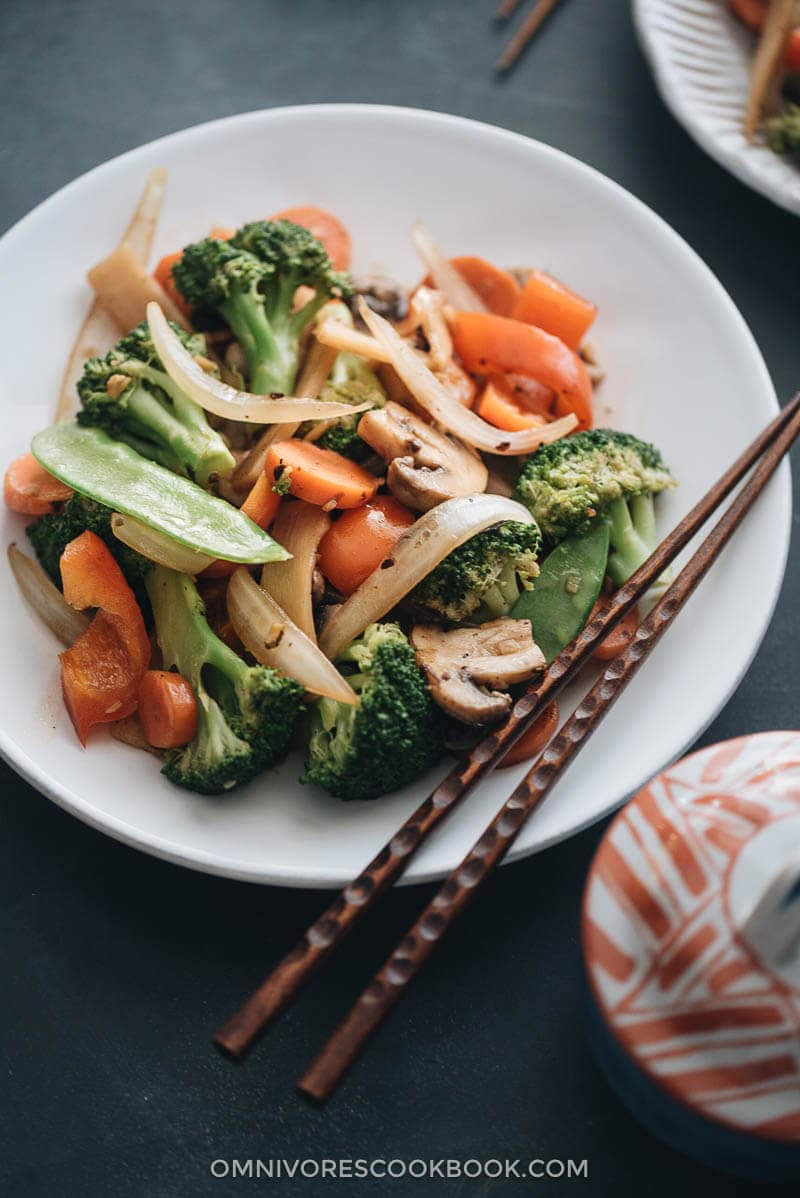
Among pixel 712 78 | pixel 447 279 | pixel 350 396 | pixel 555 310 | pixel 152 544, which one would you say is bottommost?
pixel 152 544

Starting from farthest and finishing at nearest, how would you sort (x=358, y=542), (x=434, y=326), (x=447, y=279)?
Result: (x=447, y=279)
(x=434, y=326)
(x=358, y=542)

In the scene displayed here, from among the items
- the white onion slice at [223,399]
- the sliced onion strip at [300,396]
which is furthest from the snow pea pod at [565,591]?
the sliced onion strip at [300,396]

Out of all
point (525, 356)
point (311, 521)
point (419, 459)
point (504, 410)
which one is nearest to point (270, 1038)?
point (311, 521)

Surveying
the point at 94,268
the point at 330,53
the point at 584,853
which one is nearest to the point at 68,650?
the point at 94,268

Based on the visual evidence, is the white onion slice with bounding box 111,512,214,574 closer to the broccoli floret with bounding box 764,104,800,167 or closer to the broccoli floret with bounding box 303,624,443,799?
the broccoli floret with bounding box 303,624,443,799

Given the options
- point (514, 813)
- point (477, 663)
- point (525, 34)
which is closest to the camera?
point (514, 813)

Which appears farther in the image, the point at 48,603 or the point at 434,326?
the point at 434,326

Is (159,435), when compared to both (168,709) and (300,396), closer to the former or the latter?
(300,396)

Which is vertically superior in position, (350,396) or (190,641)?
(350,396)
